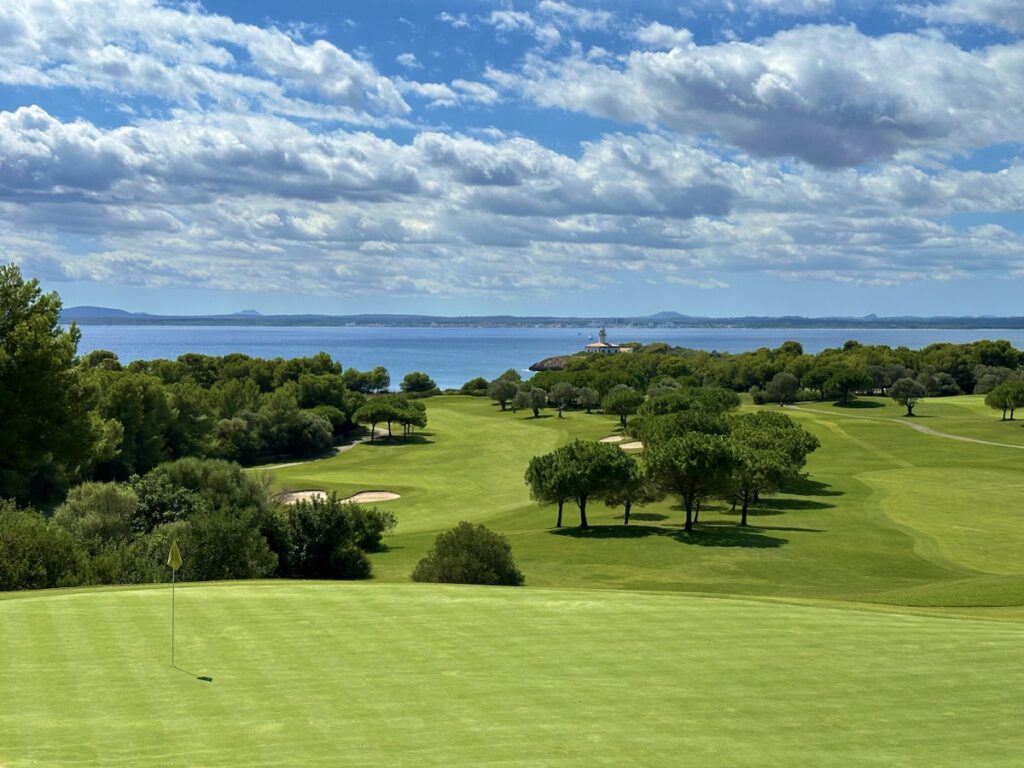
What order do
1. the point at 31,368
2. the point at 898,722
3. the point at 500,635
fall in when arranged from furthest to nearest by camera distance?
the point at 31,368, the point at 500,635, the point at 898,722

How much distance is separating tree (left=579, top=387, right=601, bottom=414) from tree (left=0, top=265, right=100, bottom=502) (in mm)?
86069

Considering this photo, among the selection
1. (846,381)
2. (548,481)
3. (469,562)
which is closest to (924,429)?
(846,381)

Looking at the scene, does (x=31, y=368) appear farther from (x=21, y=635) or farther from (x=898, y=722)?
(x=898, y=722)

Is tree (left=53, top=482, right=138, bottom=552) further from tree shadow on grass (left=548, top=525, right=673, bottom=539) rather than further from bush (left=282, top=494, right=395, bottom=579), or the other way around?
tree shadow on grass (left=548, top=525, right=673, bottom=539)

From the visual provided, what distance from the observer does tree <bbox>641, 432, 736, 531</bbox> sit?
160ft

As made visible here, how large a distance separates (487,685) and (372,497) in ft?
181

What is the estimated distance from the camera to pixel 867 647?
17.4m

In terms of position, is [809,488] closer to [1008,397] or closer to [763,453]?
[763,453]

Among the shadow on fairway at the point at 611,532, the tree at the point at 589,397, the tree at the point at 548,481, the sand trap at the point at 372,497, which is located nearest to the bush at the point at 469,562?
the shadow on fairway at the point at 611,532

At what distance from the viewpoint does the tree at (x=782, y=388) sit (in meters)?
130

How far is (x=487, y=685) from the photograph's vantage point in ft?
45.6

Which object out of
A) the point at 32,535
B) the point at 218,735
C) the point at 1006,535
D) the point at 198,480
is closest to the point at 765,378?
the point at 1006,535

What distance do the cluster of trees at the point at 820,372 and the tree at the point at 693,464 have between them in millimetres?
76927

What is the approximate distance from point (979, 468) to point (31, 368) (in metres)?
67.0
